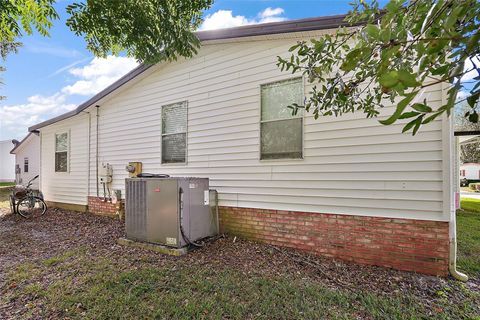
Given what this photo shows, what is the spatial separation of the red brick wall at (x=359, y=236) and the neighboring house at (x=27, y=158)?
53.6 feet

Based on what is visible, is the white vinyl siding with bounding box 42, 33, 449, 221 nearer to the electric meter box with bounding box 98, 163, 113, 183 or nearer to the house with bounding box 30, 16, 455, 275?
the house with bounding box 30, 16, 455, 275

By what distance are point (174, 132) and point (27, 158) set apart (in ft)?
53.1

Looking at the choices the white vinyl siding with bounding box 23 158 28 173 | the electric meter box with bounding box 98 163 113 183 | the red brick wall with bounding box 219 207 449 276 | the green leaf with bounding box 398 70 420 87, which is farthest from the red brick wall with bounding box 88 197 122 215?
the white vinyl siding with bounding box 23 158 28 173

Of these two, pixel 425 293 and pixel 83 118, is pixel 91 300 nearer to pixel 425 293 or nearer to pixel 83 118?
pixel 425 293

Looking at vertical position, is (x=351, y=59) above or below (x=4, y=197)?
above

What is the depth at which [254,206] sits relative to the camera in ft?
16.6

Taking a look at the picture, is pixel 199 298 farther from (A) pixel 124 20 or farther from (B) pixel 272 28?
(B) pixel 272 28

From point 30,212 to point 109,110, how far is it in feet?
14.7

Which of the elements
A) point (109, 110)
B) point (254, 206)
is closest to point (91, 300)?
point (254, 206)

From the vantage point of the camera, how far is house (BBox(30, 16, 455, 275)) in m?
3.65

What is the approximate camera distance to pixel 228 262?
414cm

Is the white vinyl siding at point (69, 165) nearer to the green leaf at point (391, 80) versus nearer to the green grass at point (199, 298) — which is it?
the green grass at point (199, 298)

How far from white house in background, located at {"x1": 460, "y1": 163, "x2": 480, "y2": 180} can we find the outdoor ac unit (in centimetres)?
3887

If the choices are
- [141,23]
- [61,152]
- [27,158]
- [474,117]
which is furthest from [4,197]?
[474,117]
